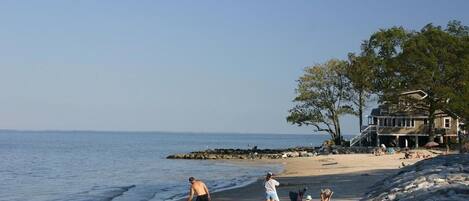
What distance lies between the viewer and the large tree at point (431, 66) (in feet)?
216

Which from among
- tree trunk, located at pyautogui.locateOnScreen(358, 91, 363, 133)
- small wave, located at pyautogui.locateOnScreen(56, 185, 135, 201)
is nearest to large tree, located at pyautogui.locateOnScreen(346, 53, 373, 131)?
tree trunk, located at pyautogui.locateOnScreen(358, 91, 363, 133)

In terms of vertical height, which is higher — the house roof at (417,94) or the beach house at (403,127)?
the house roof at (417,94)

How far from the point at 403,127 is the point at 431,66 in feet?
31.7

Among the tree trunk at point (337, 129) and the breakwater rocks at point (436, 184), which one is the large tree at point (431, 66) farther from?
the breakwater rocks at point (436, 184)

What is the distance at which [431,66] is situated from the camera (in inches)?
2611

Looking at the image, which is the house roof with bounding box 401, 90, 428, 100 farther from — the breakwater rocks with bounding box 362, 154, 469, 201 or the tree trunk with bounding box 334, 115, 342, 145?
the breakwater rocks with bounding box 362, 154, 469, 201

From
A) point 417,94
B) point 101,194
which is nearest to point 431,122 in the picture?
point 417,94

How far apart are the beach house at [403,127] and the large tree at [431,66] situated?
1.96m

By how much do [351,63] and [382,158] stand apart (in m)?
24.3

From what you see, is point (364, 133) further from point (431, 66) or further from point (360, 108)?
point (431, 66)

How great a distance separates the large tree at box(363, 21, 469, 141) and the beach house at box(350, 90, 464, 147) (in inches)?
77.0

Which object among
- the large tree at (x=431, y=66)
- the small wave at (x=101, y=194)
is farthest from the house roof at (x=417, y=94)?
the small wave at (x=101, y=194)

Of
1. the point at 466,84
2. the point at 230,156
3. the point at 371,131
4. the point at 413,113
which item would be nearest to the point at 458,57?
the point at 466,84

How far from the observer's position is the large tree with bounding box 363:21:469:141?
65.9 m
